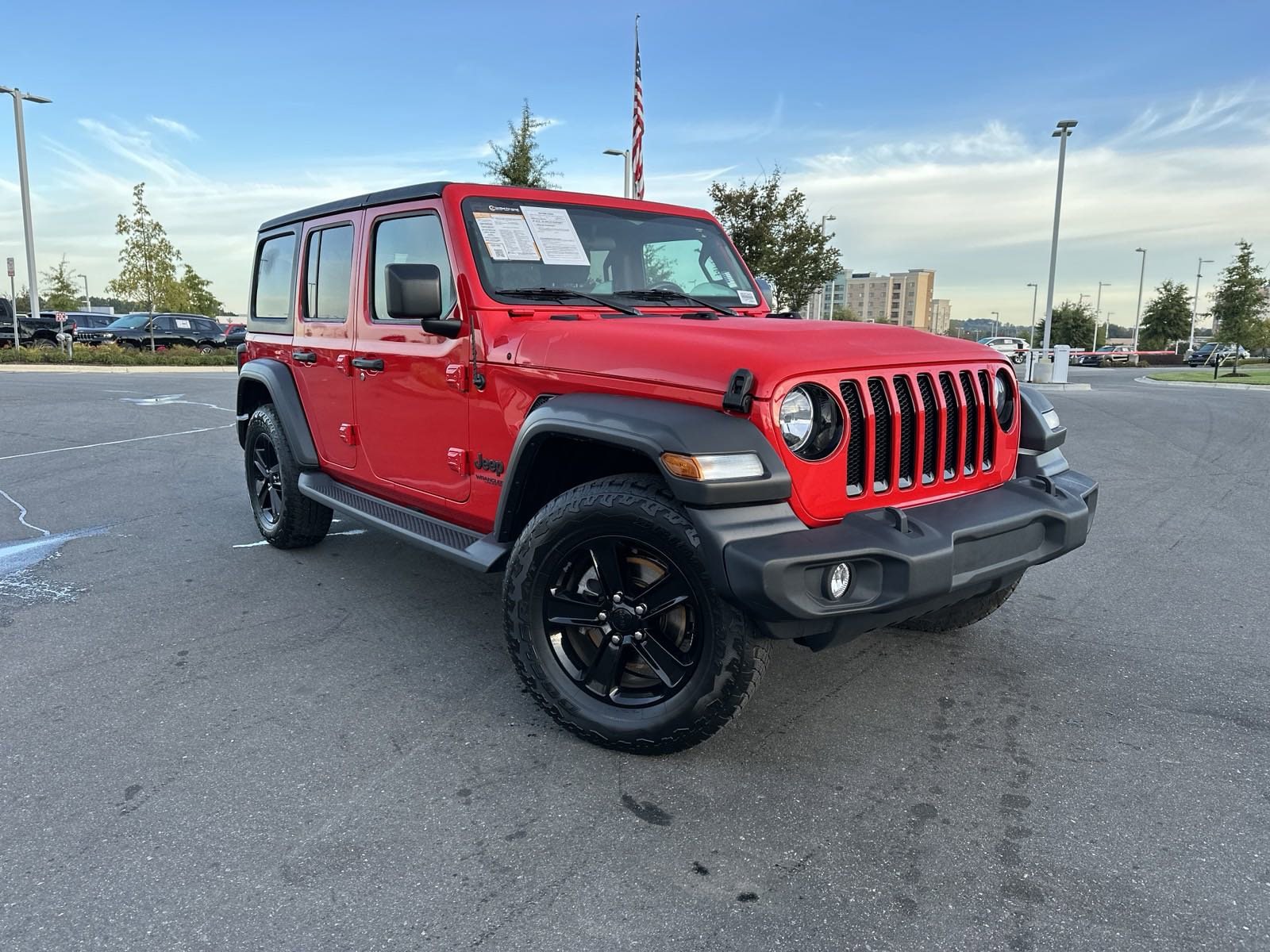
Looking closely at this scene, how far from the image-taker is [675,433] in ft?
8.16

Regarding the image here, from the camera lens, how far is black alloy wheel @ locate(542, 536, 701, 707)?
108 inches

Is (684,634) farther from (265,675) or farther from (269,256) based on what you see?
(269,256)

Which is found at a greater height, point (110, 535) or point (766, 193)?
point (766, 193)

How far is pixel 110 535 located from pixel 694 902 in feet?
16.4

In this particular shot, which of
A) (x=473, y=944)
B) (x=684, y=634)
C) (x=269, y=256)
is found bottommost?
(x=473, y=944)

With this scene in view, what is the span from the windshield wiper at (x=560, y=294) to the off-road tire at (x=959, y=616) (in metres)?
1.76

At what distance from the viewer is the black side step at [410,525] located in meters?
3.26

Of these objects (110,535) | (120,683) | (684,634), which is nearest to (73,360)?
(110,535)

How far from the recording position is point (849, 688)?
3381mm

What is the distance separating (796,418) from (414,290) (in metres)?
1.53

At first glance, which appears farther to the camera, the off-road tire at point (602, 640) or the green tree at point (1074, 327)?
the green tree at point (1074, 327)

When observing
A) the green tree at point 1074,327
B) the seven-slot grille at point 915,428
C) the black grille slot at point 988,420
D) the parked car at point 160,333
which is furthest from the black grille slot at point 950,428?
the green tree at point 1074,327

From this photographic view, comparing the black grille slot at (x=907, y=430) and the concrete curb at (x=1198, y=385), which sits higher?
the black grille slot at (x=907, y=430)

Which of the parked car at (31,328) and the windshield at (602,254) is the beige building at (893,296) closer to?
the parked car at (31,328)
